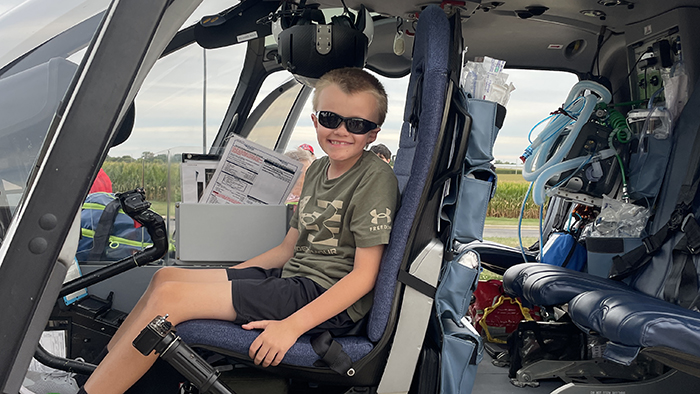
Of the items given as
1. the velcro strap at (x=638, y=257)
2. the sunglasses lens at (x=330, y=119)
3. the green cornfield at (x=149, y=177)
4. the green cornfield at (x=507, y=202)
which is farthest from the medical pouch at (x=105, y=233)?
the green cornfield at (x=507, y=202)

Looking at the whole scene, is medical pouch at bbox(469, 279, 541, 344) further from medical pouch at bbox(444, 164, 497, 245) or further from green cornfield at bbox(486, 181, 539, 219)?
green cornfield at bbox(486, 181, 539, 219)

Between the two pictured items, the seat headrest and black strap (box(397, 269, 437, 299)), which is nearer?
black strap (box(397, 269, 437, 299))

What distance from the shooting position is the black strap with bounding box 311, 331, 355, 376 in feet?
4.99

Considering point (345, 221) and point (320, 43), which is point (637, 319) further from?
point (320, 43)

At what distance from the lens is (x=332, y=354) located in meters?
1.52

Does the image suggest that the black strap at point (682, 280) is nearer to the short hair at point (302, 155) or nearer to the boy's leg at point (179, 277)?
the boy's leg at point (179, 277)

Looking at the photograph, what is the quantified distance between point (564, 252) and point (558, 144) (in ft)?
1.96

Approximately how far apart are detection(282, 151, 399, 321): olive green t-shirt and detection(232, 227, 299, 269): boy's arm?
0.44 feet

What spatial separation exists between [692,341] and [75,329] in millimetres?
2182

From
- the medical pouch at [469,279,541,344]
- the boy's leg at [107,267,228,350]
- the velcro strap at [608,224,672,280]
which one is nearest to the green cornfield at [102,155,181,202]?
the boy's leg at [107,267,228,350]

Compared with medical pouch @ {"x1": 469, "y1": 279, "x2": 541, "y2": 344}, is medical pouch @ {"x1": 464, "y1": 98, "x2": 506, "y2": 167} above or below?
above

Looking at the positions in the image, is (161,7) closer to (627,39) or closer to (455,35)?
(455,35)

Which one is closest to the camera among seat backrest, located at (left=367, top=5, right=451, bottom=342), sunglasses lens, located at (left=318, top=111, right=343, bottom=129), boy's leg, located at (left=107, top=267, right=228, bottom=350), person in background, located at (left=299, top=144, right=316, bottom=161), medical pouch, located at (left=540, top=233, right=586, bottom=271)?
seat backrest, located at (left=367, top=5, right=451, bottom=342)

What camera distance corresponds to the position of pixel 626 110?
2.91 metres
